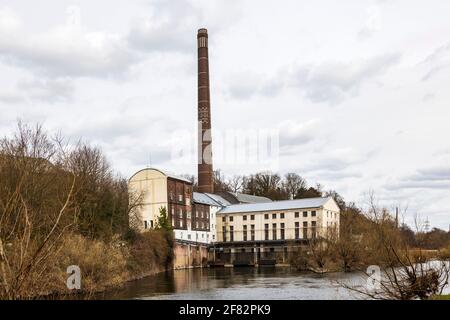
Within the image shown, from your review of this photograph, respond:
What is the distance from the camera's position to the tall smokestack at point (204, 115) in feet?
232

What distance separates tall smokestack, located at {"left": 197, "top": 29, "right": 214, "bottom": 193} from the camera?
232 ft

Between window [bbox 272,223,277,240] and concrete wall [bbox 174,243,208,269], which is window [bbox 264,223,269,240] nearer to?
window [bbox 272,223,277,240]

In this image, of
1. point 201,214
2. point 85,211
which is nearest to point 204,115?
point 201,214

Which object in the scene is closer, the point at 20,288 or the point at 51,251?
the point at 20,288

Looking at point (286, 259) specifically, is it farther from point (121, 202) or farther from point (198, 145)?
point (121, 202)

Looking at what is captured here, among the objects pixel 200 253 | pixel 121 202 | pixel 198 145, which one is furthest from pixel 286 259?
pixel 121 202

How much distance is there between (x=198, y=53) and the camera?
73.1 m

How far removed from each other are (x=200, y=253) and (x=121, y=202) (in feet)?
85.4

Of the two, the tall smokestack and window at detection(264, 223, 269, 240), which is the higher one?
the tall smokestack

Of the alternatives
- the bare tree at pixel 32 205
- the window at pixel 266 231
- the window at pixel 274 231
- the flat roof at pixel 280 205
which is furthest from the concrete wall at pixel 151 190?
the bare tree at pixel 32 205

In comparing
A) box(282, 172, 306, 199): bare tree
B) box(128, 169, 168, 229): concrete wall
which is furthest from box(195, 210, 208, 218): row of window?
box(282, 172, 306, 199): bare tree

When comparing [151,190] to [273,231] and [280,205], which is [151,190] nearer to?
[273,231]

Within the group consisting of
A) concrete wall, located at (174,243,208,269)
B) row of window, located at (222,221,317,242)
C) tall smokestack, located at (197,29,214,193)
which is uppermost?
tall smokestack, located at (197,29,214,193)
